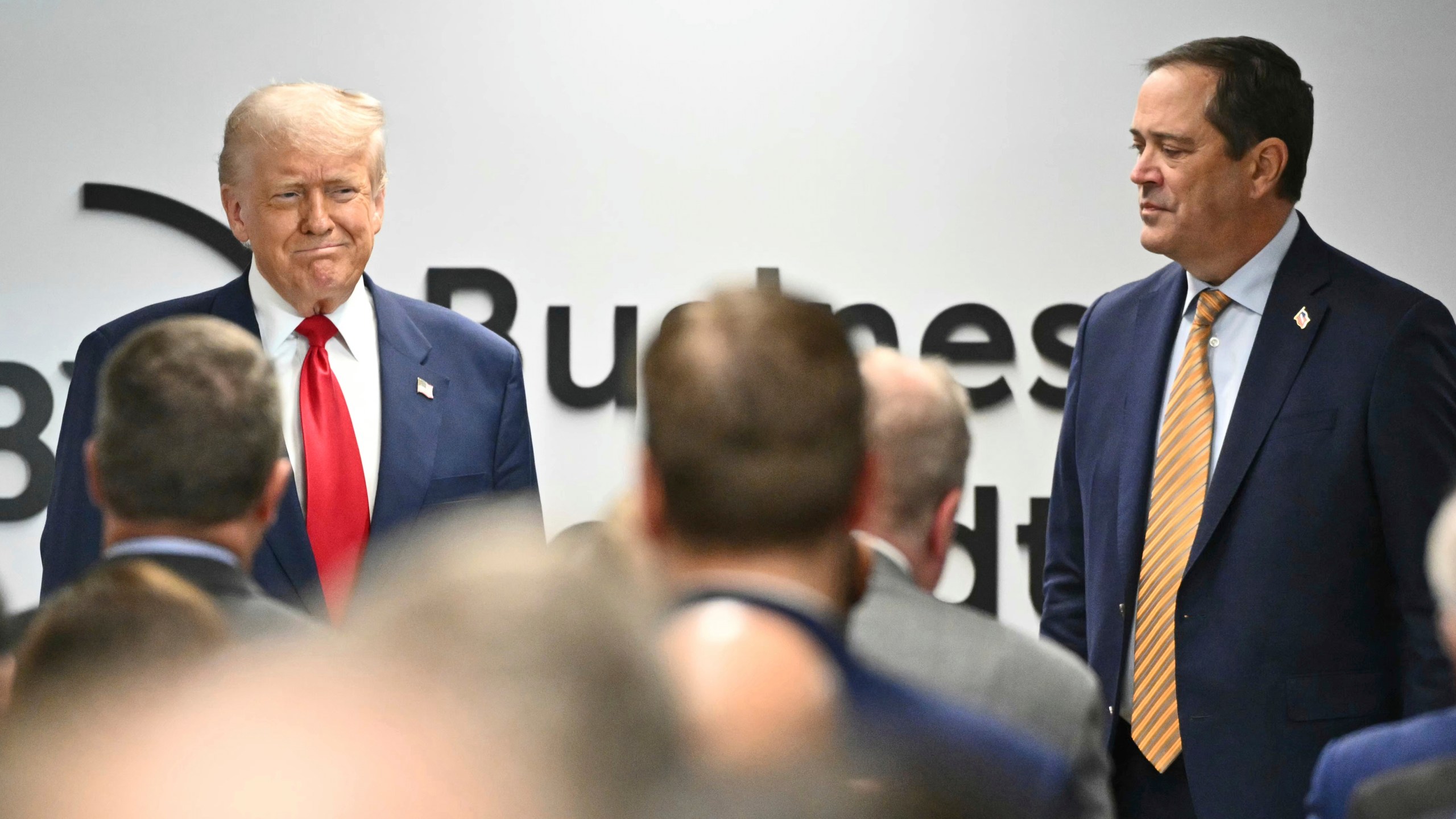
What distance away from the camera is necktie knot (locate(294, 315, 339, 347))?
276 centimetres

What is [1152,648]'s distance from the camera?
284 cm

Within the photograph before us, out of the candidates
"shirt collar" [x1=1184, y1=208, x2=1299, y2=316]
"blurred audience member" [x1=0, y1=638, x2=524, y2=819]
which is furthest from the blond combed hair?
"blurred audience member" [x1=0, y1=638, x2=524, y2=819]

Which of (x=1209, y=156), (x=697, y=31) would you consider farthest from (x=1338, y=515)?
(x=697, y=31)

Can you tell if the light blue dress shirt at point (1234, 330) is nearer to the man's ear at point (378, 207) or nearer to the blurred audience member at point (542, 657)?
the man's ear at point (378, 207)

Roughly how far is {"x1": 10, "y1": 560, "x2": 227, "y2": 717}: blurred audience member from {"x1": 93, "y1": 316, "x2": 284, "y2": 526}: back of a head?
0.35 m

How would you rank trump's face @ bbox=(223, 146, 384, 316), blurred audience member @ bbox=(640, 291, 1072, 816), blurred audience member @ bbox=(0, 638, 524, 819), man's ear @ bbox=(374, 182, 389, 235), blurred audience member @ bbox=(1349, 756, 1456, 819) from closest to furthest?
blurred audience member @ bbox=(0, 638, 524, 819), blurred audience member @ bbox=(640, 291, 1072, 816), blurred audience member @ bbox=(1349, 756, 1456, 819), trump's face @ bbox=(223, 146, 384, 316), man's ear @ bbox=(374, 182, 389, 235)

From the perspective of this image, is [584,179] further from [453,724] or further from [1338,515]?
[453,724]

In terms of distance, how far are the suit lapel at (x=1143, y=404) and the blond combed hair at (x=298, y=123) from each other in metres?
1.47

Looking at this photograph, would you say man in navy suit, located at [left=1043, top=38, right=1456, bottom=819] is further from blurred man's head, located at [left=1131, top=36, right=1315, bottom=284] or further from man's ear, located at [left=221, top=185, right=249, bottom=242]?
man's ear, located at [left=221, top=185, right=249, bottom=242]

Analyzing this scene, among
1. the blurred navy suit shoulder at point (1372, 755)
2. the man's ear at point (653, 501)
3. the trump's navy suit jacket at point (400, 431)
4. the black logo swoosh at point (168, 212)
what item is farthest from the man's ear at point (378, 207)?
the blurred navy suit shoulder at point (1372, 755)

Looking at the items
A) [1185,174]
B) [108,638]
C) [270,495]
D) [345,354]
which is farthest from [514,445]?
[108,638]

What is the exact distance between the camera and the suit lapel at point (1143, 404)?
289 cm

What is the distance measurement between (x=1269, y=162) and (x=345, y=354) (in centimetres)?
171

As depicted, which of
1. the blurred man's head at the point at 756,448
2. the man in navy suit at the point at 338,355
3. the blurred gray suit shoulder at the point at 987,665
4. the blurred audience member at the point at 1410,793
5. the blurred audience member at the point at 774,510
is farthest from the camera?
the man in navy suit at the point at 338,355
